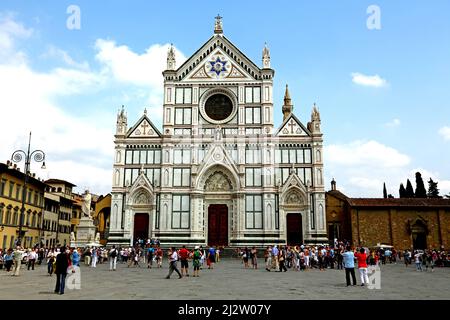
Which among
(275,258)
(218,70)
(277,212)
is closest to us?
(275,258)

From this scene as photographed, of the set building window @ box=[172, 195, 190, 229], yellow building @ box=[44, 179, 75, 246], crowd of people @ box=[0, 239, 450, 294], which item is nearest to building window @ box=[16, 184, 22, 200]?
crowd of people @ box=[0, 239, 450, 294]

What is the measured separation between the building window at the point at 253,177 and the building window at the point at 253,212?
1.19 meters

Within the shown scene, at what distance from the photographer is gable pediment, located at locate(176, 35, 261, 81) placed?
4281 centimetres

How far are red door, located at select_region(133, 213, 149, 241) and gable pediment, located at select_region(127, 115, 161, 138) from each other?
26.6 feet

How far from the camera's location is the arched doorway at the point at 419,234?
4162cm

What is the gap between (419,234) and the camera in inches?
1654

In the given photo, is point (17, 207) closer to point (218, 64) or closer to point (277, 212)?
point (218, 64)

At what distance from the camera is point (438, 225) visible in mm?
41969

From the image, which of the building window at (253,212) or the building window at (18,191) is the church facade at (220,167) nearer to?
the building window at (253,212)

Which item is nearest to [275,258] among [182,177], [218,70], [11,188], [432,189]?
[182,177]

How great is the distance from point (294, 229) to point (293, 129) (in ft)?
32.9

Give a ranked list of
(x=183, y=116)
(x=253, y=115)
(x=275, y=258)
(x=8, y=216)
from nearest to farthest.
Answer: (x=275, y=258)
(x=8, y=216)
(x=253, y=115)
(x=183, y=116)

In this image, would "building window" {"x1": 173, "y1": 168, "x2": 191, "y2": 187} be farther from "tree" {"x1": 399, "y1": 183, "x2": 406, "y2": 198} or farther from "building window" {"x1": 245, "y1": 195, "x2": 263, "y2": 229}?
"tree" {"x1": 399, "y1": 183, "x2": 406, "y2": 198}

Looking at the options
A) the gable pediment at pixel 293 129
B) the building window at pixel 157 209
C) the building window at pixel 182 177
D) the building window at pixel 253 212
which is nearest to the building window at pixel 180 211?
the building window at pixel 182 177
